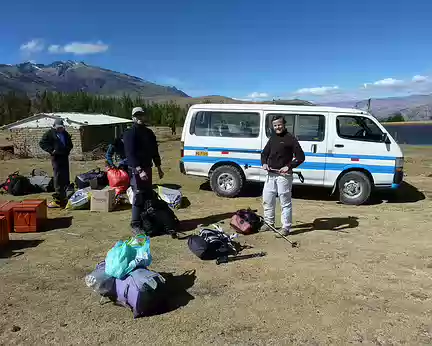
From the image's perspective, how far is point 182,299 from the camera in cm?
448

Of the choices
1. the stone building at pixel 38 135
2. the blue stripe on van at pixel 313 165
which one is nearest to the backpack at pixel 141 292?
the blue stripe on van at pixel 313 165

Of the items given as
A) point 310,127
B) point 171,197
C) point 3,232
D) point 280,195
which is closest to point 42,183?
point 171,197

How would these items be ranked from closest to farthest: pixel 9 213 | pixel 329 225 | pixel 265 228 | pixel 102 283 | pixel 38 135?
pixel 102 283 → pixel 9 213 → pixel 265 228 → pixel 329 225 → pixel 38 135

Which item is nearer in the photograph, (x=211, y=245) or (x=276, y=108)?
(x=211, y=245)

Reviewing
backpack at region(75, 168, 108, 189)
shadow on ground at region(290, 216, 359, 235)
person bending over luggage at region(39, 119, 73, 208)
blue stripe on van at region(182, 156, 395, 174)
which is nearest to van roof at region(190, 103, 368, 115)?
blue stripe on van at region(182, 156, 395, 174)

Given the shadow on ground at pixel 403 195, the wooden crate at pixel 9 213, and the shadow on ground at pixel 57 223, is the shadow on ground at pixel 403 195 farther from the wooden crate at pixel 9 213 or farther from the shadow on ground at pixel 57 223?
the wooden crate at pixel 9 213

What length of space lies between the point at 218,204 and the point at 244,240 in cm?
266

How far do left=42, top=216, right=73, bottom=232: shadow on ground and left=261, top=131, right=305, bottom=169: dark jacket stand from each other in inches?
146

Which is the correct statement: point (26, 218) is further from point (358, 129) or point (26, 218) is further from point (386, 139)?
point (386, 139)

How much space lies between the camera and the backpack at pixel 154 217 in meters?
6.57

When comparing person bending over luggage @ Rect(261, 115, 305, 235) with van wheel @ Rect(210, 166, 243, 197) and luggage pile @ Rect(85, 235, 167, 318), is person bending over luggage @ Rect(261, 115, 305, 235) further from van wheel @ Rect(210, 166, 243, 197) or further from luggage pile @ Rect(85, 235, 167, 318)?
van wheel @ Rect(210, 166, 243, 197)

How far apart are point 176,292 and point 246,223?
92.8 inches

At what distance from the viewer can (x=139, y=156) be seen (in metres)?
6.42

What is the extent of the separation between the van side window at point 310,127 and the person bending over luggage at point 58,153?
5.01 m
